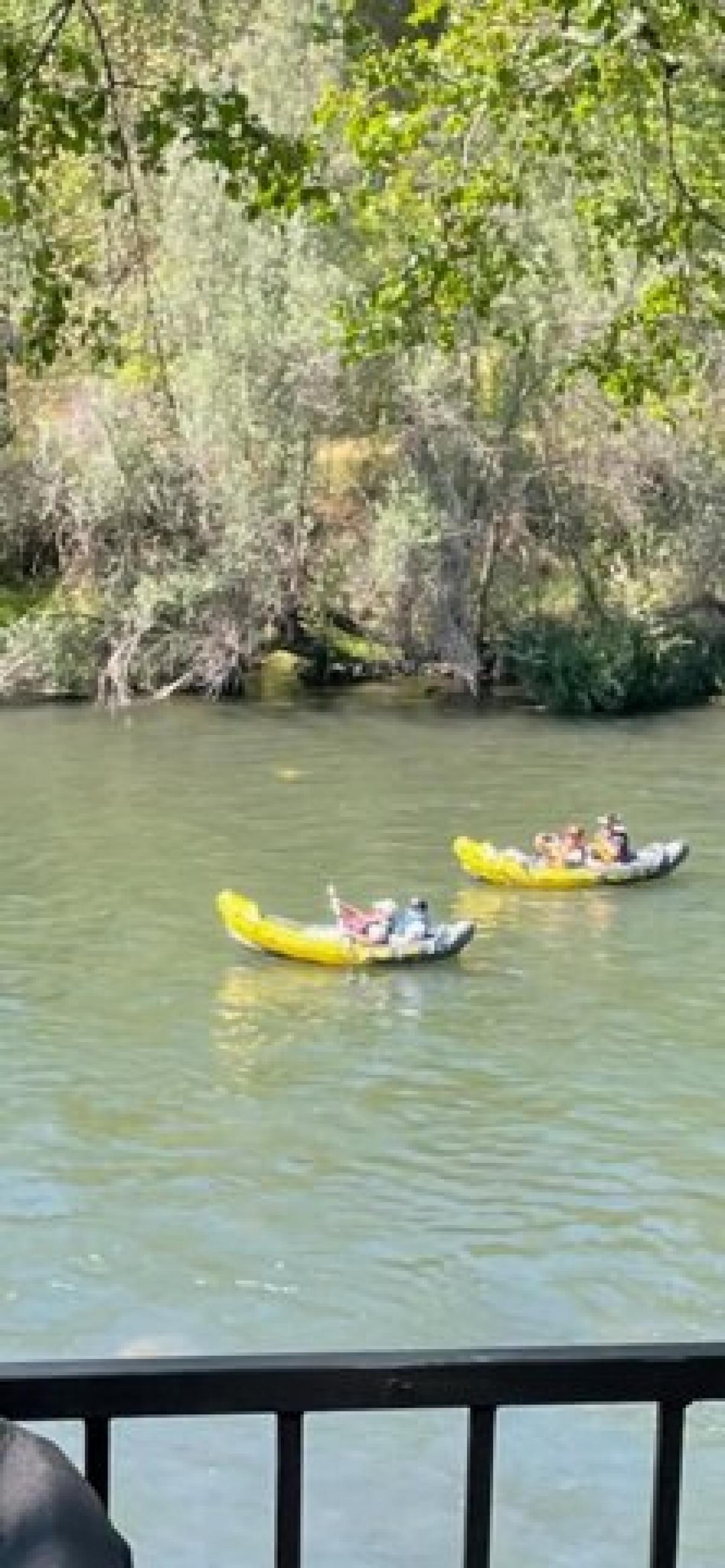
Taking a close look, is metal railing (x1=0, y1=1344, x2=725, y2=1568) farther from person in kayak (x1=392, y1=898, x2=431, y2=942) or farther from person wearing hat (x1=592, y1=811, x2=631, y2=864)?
person wearing hat (x1=592, y1=811, x2=631, y2=864)

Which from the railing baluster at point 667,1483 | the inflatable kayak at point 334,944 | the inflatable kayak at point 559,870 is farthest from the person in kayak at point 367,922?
the railing baluster at point 667,1483

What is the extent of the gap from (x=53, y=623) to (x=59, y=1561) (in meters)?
32.5

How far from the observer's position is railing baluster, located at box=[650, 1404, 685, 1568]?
2.16 m

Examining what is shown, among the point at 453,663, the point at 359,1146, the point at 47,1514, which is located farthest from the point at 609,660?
the point at 47,1514

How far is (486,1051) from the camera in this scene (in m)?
17.0

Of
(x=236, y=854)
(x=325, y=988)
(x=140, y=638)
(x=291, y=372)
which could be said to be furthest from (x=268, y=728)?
(x=325, y=988)

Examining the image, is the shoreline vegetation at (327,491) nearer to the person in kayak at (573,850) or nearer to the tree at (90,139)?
the person in kayak at (573,850)

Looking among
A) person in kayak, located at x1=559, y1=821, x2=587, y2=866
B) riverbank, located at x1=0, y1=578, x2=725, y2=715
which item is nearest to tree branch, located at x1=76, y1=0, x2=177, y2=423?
person in kayak, located at x1=559, y1=821, x2=587, y2=866

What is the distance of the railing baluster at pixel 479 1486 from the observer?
83.1 inches

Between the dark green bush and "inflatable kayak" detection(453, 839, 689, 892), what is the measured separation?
10.7 meters

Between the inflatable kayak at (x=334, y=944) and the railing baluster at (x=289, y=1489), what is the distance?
56.8 ft

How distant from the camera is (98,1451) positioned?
2.12 metres

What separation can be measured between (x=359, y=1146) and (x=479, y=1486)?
1270 centimetres

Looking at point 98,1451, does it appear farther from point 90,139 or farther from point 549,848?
point 549,848
